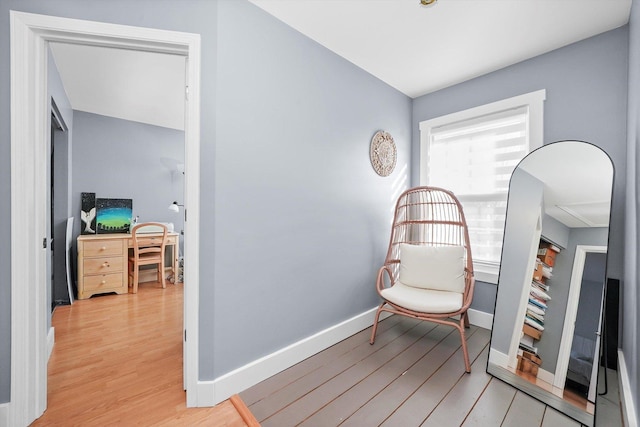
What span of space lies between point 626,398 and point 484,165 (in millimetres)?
1946

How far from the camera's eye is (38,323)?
146 cm

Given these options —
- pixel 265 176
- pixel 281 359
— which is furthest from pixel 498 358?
pixel 265 176

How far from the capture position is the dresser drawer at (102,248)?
11.5 ft

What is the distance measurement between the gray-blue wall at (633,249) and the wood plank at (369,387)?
114 cm

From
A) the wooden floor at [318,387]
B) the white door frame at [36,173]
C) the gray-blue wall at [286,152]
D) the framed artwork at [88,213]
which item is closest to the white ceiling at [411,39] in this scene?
the gray-blue wall at [286,152]

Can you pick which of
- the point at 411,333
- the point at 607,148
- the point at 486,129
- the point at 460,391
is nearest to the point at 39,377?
the point at 460,391

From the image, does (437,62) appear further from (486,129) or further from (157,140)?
(157,140)

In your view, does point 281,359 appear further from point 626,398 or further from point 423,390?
point 626,398

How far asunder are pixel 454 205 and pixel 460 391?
5.48 ft

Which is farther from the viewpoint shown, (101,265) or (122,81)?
(101,265)

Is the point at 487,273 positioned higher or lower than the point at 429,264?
lower

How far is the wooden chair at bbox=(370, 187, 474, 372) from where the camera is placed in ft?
6.96

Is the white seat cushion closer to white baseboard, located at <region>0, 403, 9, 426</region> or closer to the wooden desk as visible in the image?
white baseboard, located at <region>0, 403, 9, 426</region>

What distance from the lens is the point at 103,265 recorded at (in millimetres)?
3557
